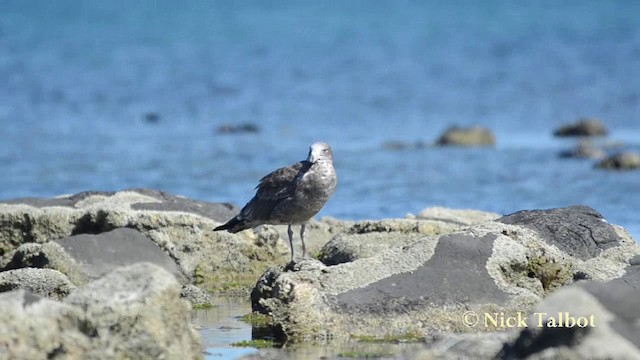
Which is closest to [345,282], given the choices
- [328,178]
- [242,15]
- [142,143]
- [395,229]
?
[328,178]

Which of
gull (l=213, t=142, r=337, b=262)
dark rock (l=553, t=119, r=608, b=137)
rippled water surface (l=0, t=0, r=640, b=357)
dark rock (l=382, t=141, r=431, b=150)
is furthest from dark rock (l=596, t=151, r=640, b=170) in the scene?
gull (l=213, t=142, r=337, b=262)

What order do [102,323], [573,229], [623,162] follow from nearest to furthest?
1. [102,323]
2. [573,229]
3. [623,162]

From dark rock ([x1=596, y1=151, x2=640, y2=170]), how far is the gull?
415 inches

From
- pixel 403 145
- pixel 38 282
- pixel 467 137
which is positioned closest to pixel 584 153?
pixel 467 137

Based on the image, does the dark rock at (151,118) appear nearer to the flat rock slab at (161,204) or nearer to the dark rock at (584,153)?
the dark rock at (584,153)

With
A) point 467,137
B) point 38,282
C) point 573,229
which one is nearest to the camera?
point 38,282

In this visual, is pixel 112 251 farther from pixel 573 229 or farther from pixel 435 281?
pixel 573 229

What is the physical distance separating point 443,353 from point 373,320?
121cm

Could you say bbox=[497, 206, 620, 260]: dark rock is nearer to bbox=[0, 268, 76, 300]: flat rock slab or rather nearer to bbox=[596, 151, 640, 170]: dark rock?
bbox=[0, 268, 76, 300]: flat rock slab

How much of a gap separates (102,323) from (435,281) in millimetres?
2688

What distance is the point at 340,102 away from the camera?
31203 mm

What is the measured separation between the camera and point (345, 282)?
9.25 metres

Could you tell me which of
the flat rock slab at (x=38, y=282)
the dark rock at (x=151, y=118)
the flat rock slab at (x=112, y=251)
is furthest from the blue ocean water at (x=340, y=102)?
the flat rock slab at (x=38, y=282)

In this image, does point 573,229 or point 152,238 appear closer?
point 573,229
